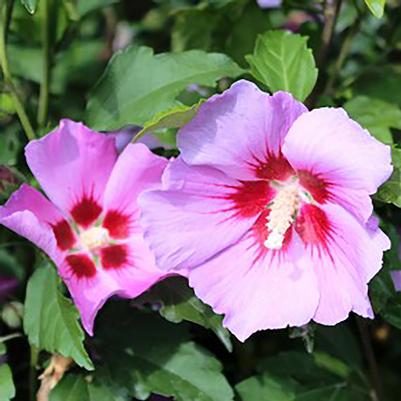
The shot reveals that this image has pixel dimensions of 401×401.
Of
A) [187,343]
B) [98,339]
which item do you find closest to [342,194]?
[187,343]

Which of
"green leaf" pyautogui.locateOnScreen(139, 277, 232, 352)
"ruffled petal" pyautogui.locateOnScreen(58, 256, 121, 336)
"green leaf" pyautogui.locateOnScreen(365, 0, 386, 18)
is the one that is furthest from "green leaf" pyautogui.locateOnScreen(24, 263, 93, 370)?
"green leaf" pyautogui.locateOnScreen(365, 0, 386, 18)

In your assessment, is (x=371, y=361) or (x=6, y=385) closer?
(x=6, y=385)

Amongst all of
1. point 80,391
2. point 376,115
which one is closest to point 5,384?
point 80,391

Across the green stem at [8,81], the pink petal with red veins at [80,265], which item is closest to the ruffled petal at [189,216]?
the pink petal with red veins at [80,265]

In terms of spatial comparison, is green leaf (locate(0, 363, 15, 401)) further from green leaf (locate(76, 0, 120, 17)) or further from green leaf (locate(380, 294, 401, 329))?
green leaf (locate(76, 0, 120, 17))

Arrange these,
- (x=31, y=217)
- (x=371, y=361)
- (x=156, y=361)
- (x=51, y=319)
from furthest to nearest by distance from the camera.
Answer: (x=371, y=361) < (x=156, y=361) < (x=51, y=319) < (x=31, y=217)

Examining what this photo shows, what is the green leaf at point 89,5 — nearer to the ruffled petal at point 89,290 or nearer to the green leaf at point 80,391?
the ruffled petal at point 89,290

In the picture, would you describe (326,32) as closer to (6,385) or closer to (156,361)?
(156,361)

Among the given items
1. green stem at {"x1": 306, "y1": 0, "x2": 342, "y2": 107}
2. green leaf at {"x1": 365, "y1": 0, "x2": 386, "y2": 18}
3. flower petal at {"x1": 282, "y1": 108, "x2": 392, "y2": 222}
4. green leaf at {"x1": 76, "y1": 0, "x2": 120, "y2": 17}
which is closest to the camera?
flower petal at {"x1": 282, "y1": 108, "x2": 392, "y2": 222}
